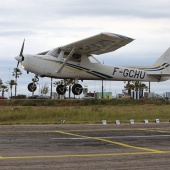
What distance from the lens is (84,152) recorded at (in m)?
11.2

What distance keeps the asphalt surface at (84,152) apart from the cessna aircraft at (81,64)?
17.5 meters

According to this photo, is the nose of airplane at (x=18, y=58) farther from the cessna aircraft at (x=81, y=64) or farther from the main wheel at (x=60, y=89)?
the main wheel at (x=60, y=89)

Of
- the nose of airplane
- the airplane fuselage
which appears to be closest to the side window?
the airplane fuselage

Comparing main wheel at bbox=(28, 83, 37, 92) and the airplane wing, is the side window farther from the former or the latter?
main wheel at bbox=(28, 83, 37, 92)

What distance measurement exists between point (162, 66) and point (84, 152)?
3084cm

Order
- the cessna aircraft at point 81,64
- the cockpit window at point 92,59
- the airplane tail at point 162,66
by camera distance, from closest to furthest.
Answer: the cessna aircraft at point 81,64 → the cockpit window at point 92,59 → the airplane tail at point 162,66

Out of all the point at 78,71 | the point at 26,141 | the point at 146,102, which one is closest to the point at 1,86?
the point at 146,102

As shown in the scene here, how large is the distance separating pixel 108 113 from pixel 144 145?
1708cm

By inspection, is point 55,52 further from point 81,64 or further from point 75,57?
point 81,64

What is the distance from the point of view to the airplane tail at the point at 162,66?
39672 mm

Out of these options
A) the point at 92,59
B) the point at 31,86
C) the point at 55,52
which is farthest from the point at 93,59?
the point at 31,86

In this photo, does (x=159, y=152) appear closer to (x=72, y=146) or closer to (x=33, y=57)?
(x=72, y=146)

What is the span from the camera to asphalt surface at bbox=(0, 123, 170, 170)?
942 centimetres

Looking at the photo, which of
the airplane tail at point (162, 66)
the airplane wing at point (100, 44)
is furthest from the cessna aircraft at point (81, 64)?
the airplane tail at point (162, 66)
